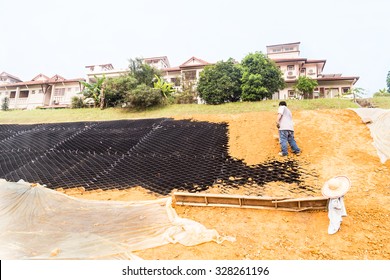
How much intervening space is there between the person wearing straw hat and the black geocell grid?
102cm

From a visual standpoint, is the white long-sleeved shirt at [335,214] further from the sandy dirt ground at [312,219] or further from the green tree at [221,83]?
the green tree at [221,83]

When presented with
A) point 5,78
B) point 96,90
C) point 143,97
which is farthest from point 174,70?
point 5,78

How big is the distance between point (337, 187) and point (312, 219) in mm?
554

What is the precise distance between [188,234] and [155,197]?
143 cm

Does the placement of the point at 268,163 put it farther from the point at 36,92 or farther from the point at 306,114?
the point at 36,92

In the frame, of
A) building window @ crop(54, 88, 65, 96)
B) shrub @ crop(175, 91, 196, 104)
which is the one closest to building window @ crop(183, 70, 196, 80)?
shrub @ crop(175, 91, 196, 104)

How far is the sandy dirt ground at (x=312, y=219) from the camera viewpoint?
262cm

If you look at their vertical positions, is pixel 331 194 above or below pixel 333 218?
above

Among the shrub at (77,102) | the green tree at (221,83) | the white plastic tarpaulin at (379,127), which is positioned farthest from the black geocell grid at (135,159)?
the shrub at (77,102)

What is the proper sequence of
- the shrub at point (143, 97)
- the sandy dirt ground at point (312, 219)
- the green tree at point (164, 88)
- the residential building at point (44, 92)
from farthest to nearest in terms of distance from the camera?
the residential building at point (44, 92)
the green tree at point (164, 88)
the shrub at point (143, 97)
the sandy dirt ground at point (312, 219)

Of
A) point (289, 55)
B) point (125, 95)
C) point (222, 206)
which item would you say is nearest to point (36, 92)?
point (125, 95)

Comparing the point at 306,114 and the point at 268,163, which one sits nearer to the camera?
the point at 268,163

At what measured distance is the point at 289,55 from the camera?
72.8ft

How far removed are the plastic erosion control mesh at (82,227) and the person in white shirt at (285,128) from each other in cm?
294
